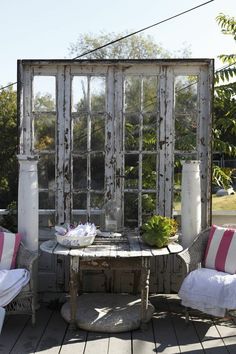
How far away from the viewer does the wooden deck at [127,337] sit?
3645 mm

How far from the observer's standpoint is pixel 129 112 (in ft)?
16.6

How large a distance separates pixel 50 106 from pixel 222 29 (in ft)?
9.07

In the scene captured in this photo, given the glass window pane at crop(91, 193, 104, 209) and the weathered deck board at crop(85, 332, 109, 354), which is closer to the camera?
the weathered deck board at crop(85, 332, 109, 354)

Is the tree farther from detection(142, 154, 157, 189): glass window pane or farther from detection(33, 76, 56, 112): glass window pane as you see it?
detection(33, 76, 56, 112): glass window pane

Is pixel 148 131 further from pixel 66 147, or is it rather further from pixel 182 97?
pixel 66 147

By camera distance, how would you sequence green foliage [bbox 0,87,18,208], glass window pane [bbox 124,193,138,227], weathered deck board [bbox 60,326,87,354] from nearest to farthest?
weathered deck board [bbox 60,326,87,354] → glass window pane [bbox 124,193,138,227] → green foliage [bbox 0,87,18,208]

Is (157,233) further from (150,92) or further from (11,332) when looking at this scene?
(150,92)

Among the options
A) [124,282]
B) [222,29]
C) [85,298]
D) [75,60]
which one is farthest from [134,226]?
[222,29]

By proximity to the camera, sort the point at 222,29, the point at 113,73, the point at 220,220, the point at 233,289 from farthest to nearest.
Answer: the point at 222,29 < the point at 220,220 < the point at 113,73 < the point at 233,289

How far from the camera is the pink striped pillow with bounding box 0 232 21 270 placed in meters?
4.30

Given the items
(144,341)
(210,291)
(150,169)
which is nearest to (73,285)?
(144,341)

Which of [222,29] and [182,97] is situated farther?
[222,29]

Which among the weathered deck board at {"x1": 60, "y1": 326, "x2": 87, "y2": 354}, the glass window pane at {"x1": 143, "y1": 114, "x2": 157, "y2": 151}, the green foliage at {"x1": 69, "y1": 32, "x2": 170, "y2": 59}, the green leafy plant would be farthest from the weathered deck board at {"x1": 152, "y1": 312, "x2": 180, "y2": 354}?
the green foliage at {"x1": 69, "y1": 32, "x2": 170, "y2": 59}

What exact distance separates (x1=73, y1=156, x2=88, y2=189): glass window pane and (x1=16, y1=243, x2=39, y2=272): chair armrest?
104cm
